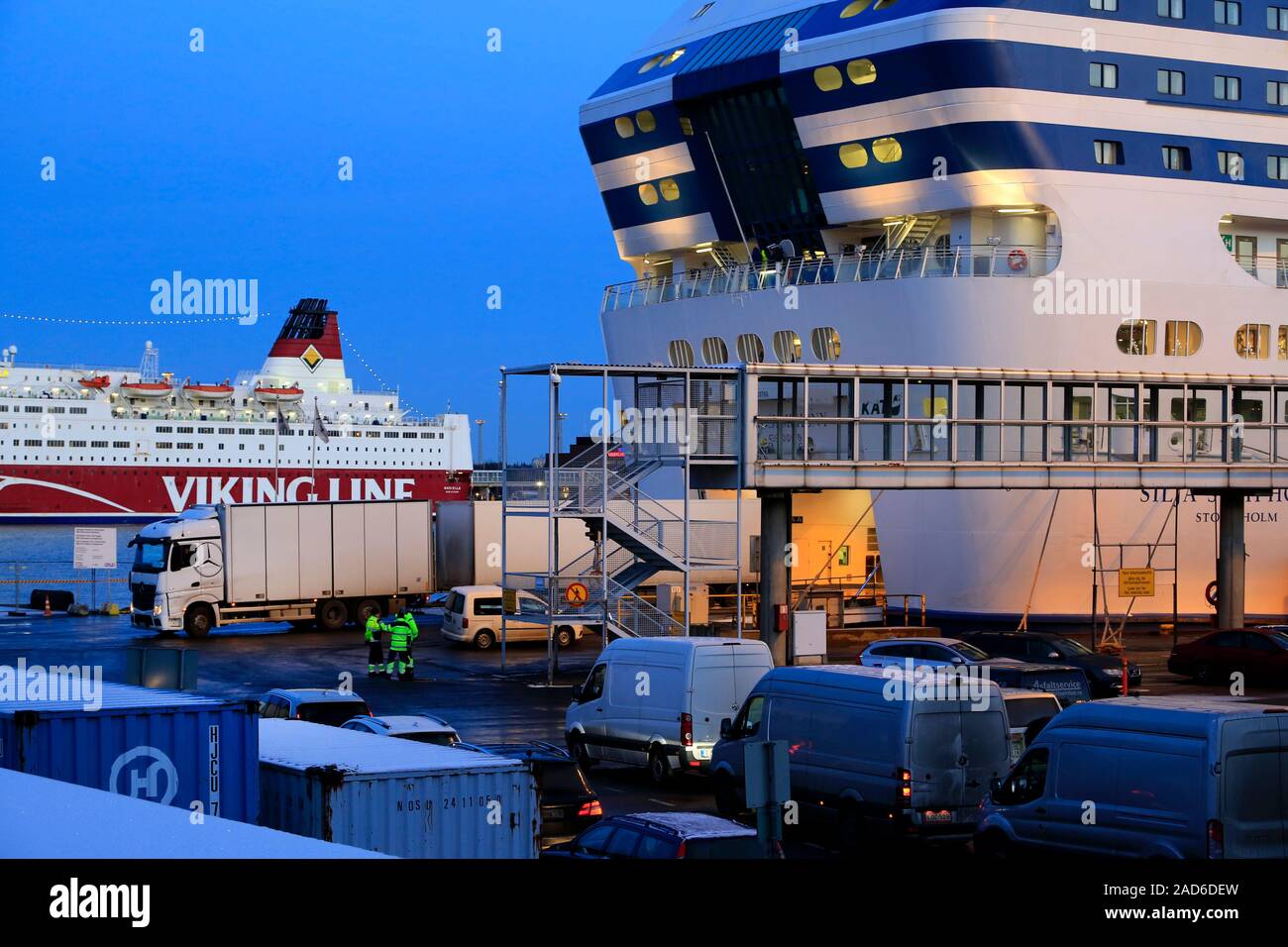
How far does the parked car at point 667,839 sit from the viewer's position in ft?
37.0

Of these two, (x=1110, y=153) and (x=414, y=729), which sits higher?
(x=1110, y=153)

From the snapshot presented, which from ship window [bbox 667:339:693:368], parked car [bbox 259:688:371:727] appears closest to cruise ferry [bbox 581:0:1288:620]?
ship window [bbox 667:339:693:368]

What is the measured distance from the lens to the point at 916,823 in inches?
580

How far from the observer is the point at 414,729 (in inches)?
648

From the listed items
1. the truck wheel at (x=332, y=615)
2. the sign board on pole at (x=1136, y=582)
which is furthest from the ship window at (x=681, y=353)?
the sign board on pole at (x=1136, y=582)

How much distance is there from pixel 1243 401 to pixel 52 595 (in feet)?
103

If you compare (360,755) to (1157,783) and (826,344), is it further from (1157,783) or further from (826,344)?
(826,344)

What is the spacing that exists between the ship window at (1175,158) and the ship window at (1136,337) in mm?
3876

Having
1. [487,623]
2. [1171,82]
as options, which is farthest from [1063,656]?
[1171,82]

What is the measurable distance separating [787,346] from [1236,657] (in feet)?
48.8

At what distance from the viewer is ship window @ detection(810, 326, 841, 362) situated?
38.3 m

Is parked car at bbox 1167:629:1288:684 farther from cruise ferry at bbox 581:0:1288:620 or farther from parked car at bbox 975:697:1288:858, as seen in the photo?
parked car at bbox 975:697:1288:858

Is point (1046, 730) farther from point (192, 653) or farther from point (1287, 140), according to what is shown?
point (1287, 140)
